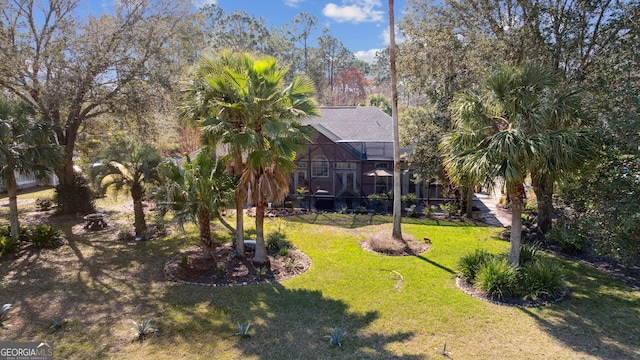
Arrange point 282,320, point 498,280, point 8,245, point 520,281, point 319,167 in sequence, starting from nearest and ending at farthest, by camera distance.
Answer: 1. point 282,320
2. point 498,280
3. point 520,281
4. point 8,245
5. point 319,167

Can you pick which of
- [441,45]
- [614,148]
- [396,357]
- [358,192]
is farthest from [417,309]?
[358,192]

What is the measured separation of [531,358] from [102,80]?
52.5 ft

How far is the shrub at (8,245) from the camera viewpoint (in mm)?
10645

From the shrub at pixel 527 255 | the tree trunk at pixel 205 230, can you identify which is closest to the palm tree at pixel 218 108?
the tree trunk at pixel 205 230

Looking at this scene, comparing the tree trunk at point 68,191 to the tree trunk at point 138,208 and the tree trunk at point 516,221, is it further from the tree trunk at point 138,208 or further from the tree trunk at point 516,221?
the tree trunk at point 516,221

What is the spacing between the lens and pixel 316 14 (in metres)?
47.1

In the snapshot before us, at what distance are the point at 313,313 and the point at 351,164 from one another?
1292 cm

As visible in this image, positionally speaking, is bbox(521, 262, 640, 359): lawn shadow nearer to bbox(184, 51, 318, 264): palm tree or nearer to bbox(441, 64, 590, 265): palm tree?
bbox(441, 64, 590, 265): palm tree

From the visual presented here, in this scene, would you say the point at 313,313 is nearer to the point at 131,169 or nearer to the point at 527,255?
the point at 527,255

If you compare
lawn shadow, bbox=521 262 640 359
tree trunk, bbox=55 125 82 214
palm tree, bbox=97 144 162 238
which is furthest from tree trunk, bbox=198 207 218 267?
tree trunk, bbox=55 125 82 214

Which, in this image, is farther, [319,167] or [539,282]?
[319,167]

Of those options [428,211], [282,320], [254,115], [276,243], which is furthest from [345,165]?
[282,320]

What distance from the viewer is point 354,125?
21734 mm

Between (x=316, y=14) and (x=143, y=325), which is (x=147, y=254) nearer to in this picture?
(x=143, y=325)
